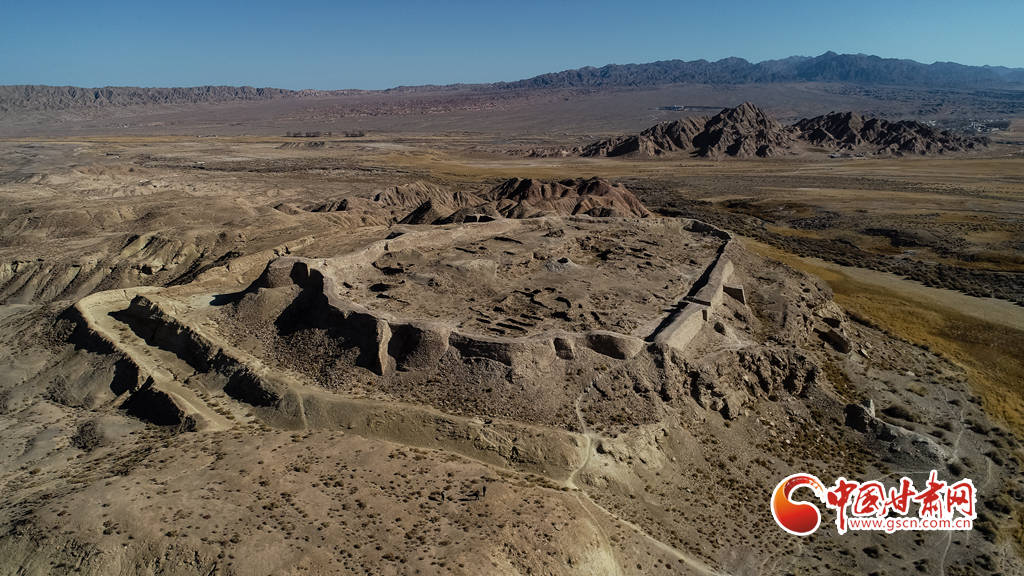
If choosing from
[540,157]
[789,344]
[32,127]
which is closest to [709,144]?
[540,157]

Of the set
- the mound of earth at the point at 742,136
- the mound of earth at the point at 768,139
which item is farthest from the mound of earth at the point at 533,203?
the mound of earth at the point at 742,136

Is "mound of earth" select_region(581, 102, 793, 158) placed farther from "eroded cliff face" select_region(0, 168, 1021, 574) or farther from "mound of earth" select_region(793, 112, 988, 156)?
"eroded cliff face" select_region(0, 168, 1021, 574)

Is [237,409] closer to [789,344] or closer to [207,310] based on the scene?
[207,310]

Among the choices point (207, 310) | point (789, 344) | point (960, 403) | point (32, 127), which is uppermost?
point (32, 127)

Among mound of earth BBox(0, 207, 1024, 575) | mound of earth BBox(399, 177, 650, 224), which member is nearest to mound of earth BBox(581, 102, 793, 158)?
mound of earth BBox(399, 177, 650, 224)

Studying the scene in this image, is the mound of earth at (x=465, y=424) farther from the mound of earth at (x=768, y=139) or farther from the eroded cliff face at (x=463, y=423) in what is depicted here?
the mound of earth at (x=768, y=139)
